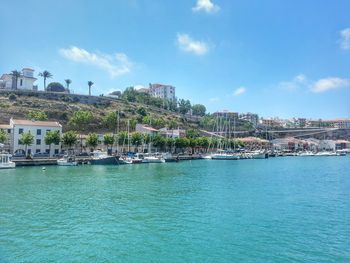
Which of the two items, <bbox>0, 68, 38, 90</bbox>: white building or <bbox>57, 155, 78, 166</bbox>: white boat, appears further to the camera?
<bbox>0, 68, 38, 90</bbox>: white building

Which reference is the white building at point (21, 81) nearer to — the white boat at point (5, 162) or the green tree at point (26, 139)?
the green tree at point (26, 139)

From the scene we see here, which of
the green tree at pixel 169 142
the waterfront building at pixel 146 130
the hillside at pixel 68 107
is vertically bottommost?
the green tree at pixel 169 142

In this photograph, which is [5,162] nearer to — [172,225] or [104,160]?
[104,160]

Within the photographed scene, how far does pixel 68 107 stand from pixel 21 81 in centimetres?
3161

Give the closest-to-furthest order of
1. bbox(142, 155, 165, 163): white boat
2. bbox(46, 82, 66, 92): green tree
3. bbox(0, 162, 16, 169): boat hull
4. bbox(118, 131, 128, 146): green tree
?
bbox(0, 162, 16, 169): boat hull, bbox(142, 155, 165, 163): white boat, bbox(118, 131, 128, 146): green tree, bbox(46, 82, 66, 92): green tree

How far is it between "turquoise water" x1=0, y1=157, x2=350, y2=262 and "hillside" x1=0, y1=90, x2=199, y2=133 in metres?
85.1

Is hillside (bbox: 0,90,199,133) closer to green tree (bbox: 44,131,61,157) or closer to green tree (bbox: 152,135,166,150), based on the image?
green tree (bbox: 152,135,166,150)

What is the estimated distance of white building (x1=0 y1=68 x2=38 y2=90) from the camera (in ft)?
479

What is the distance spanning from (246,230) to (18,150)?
75.5 m

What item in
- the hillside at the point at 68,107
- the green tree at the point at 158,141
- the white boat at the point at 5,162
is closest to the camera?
the white boat at the point at 5,162

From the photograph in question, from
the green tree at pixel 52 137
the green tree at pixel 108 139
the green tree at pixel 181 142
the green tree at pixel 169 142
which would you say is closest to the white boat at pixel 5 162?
the green tree at pixel 52 137

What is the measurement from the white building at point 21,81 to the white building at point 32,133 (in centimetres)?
6877

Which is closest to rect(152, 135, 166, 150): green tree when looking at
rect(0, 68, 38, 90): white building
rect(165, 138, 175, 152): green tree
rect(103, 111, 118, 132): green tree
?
rect(165, 138, 175, 152): green tree

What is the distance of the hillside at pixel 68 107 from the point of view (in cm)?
11631
